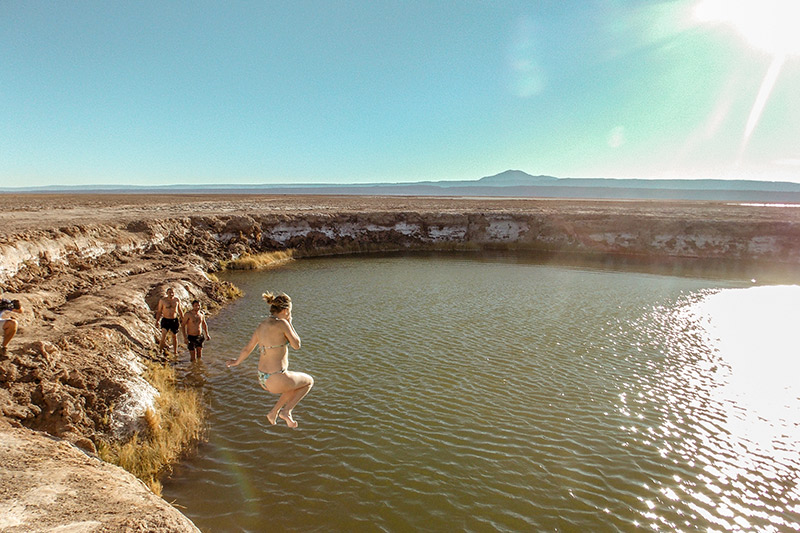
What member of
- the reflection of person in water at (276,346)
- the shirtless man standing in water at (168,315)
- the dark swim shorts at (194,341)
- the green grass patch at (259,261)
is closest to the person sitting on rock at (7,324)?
the shirtless man standing in water at (168,315)

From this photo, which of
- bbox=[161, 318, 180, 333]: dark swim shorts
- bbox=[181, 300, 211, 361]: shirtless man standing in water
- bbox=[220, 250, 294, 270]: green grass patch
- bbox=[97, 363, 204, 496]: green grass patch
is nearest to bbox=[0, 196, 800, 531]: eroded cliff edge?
bbox=[97, 363, 204, 496]: green grass patch

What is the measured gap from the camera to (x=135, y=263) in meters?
21.4

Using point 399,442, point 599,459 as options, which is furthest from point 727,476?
point 399,442

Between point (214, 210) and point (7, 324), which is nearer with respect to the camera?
point (7, 324)

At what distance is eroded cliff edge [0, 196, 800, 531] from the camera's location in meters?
7.54

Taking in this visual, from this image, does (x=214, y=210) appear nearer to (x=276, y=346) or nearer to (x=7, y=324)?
(x=7, y=324)

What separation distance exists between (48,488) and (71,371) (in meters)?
4.31

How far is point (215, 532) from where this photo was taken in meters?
6.48

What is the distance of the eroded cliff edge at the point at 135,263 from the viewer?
754 centimetres

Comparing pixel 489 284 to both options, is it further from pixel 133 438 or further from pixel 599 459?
pixel 133 438

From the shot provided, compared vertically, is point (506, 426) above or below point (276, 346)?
below

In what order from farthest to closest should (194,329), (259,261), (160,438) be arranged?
(259,261)
(194,329)
(160,438)

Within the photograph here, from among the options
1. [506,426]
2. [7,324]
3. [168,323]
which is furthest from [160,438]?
[506,426]

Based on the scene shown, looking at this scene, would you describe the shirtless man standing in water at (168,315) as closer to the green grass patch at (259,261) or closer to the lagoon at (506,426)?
the lagoon at (506,426)
